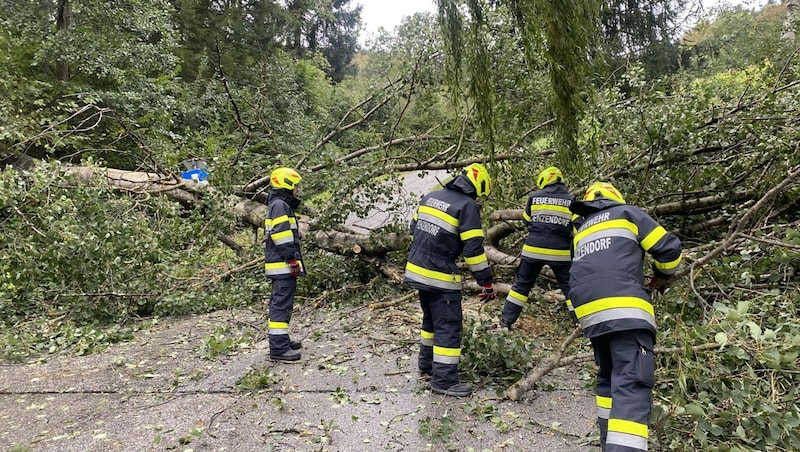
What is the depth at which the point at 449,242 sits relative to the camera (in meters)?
3.53

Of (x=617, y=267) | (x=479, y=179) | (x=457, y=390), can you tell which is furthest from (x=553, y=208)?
(x=617, y=267)

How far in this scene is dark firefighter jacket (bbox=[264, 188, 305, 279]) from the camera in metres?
4.21

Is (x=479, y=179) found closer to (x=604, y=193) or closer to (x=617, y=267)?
(x=604, y=193)

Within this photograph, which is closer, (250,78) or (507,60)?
(507,60)

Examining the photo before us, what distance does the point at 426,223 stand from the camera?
3.60m

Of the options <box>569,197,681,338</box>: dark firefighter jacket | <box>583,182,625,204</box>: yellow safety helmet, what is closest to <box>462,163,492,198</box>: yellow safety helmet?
<box>583,182,625,204</box>: yellow safety helmet

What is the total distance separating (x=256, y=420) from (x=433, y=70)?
4.56 m

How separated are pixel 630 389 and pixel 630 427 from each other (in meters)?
0.16

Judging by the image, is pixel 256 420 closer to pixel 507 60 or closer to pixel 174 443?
pixel 174 443

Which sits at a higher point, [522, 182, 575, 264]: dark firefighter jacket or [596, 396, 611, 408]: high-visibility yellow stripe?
[522, 182, 575, 264]: dark firefighter jacket

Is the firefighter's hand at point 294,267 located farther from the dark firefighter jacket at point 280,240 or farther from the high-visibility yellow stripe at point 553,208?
the high-visibility yellow stripe at point 553,208

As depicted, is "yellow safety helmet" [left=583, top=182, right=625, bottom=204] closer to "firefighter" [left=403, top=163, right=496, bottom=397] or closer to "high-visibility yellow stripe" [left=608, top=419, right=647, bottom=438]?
"firefighter" [left=403, top=163, right=496, bottom=397]

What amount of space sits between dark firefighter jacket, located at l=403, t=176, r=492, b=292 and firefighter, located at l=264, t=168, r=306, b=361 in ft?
3.92

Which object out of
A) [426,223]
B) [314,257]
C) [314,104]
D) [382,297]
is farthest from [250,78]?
[426,223]
